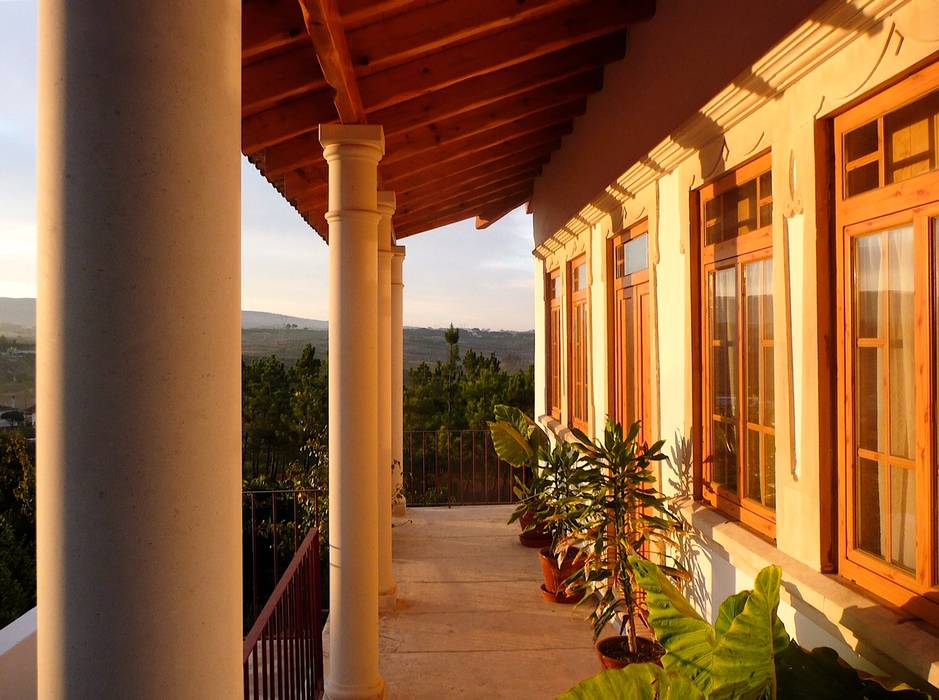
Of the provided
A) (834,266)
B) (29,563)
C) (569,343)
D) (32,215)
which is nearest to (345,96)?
(834,266)

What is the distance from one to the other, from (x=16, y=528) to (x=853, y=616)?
59.1 feet

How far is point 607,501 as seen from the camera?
380cm

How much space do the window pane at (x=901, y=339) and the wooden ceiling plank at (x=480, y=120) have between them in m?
3.28

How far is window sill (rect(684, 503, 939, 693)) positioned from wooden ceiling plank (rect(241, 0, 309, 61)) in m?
2.77

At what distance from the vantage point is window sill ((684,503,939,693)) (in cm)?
188

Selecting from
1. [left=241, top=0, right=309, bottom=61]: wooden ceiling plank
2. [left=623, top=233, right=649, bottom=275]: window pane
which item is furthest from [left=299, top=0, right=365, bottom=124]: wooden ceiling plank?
[left=623, top=233, right=649, bottom=275]: window pane

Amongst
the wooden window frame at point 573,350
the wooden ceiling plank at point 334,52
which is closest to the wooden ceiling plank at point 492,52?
the wooden ceiling plank at point 334,52

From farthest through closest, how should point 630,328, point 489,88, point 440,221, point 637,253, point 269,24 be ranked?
point 440,221 → point 630,328 → point 637,253 → point 489,88 → point 269,24

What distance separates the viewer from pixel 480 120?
16.4ft

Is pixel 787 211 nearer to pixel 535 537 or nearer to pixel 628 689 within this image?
pixel 628 689

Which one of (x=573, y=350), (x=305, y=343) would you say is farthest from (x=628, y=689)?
(x=305, y=343)

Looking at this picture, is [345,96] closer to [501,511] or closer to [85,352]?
[85,352]

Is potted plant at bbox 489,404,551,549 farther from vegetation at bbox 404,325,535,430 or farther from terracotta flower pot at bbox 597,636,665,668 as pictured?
vegetation at bbox 404,325,535,430

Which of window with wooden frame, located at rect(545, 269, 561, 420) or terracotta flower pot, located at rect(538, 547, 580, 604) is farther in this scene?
window with wooden frame, located at rect(545, 269, 561, 420)
